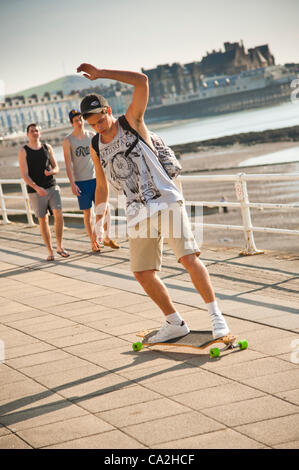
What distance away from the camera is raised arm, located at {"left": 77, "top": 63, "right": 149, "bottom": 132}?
409 centimetres

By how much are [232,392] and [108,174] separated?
65.1 inches

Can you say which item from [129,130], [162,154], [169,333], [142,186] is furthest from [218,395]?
[129,130]

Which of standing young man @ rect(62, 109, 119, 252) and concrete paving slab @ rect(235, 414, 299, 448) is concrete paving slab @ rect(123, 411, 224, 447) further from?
standing young man @ rect(62, 109, 119, 252)

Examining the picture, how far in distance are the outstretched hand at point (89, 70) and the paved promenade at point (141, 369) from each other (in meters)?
1.87

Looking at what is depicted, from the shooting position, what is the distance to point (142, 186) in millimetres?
4289

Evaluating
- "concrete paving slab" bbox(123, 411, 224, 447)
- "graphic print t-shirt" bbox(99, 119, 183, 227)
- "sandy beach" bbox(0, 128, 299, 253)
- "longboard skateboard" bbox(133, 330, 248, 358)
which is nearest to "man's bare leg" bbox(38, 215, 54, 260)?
"sandy beach" bbox(0, 128, 299, 253)

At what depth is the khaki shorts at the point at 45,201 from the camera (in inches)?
346

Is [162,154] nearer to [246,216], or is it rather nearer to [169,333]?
[169,333]

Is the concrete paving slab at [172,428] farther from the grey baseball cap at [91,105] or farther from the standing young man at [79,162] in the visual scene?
the standing young man at [79,162]

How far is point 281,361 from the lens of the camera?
13.3ft

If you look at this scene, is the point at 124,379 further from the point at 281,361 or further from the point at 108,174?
the point at 108,174

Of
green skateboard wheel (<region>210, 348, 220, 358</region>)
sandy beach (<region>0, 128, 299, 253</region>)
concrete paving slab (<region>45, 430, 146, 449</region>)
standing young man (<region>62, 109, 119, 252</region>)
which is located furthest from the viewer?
sandy beach (<region>0, 128, 299, 253</region>)

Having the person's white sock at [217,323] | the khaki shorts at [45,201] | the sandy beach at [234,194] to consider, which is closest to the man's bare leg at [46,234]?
the khaki shorts at [45,201]

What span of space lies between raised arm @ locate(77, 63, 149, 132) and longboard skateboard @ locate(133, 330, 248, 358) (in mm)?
1452
